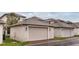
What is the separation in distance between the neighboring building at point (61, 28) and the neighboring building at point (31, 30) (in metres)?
0.07

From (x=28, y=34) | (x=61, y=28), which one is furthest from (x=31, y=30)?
(x=61, y=28)

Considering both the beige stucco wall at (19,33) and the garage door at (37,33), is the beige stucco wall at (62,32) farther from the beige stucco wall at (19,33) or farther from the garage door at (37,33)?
the beige stucco wall at (19,33)

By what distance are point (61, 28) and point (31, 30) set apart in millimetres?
373

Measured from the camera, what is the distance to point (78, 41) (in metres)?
2.73

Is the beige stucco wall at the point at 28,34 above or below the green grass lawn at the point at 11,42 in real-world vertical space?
above

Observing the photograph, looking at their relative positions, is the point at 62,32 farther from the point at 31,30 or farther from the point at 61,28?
the point at 31,30

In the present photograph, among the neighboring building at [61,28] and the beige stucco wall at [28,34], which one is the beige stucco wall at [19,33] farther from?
the neighboring building at [61,28]

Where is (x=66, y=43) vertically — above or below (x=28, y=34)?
below

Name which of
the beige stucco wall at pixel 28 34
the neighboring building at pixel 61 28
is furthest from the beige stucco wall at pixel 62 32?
the beige stucco wall at pixel 28 34

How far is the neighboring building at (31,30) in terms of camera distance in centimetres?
273

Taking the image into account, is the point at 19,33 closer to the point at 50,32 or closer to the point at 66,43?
the point at 50,32

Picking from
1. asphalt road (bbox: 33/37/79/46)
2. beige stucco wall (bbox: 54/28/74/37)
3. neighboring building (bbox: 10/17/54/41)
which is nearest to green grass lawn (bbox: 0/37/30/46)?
neighboring building (bbox: 10/17/54/41)

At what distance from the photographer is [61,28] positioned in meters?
2.79
